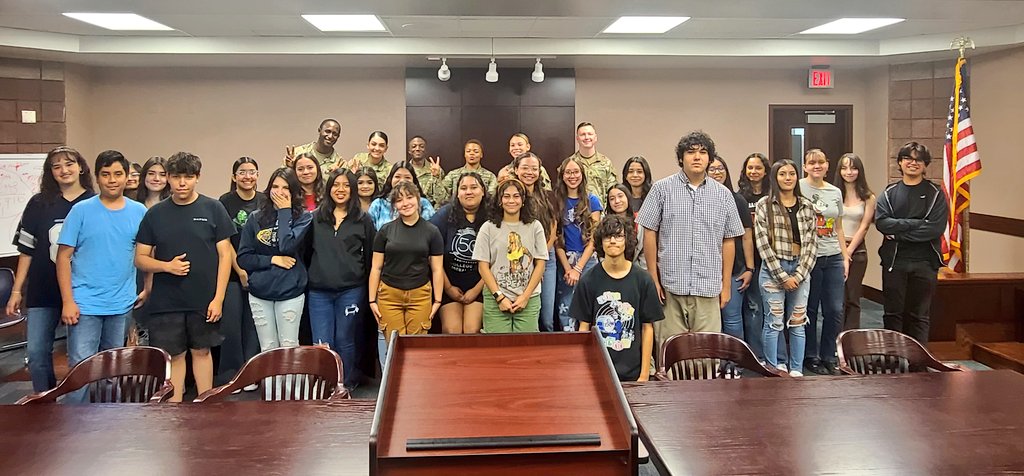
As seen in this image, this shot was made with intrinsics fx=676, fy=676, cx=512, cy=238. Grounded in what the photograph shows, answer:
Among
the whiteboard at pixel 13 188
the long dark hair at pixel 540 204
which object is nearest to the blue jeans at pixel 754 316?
the long dark hair at pixel 540 204

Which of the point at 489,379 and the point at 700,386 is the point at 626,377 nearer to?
the point at 700,386

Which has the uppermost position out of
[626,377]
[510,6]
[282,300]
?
[510,6]

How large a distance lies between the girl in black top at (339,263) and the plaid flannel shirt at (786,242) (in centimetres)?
234

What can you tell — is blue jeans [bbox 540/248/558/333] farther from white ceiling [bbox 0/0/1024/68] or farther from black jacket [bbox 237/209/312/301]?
white ceiling [bbox 0/0/1024/68]

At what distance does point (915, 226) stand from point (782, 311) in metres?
1.10

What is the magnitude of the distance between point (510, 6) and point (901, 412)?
3.47m

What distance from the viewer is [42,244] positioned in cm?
341

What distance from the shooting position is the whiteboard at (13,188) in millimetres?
6051

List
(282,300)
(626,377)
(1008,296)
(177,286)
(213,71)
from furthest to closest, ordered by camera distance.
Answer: (213,71) → (1008,296) → (282,300) → (177,286) → (626,377)

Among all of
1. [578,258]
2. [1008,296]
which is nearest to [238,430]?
[578,258]

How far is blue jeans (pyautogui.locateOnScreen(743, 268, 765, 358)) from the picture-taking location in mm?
4483

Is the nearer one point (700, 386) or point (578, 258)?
point (700, 386)

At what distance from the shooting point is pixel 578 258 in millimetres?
4281

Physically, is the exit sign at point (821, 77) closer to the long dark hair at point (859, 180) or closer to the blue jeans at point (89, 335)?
the long dark hair at point (859, 180)
